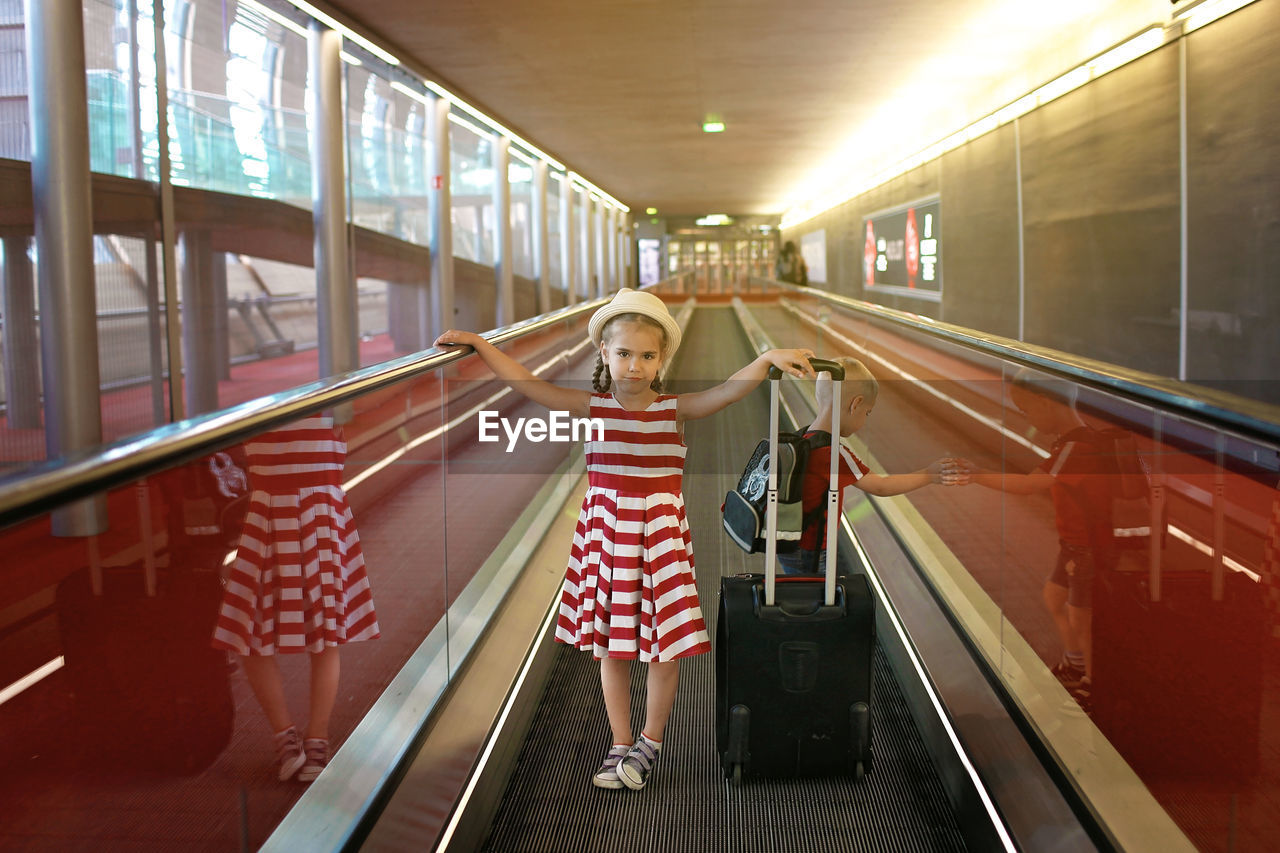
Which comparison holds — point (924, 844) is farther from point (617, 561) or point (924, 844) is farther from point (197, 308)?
point (197, 308)

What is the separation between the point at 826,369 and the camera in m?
3.04

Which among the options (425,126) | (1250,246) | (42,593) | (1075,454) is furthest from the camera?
(425,126)

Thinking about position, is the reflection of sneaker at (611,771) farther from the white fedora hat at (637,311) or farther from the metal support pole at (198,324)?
the metal support pole at (198,324)

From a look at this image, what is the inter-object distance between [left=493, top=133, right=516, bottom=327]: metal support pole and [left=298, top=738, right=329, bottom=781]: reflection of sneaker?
16572 mm

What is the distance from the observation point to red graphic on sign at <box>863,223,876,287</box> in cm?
2294

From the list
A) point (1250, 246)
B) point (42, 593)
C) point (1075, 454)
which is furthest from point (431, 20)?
point (42, 593)

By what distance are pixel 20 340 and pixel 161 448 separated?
18.9 ft

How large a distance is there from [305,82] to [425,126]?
3.64m

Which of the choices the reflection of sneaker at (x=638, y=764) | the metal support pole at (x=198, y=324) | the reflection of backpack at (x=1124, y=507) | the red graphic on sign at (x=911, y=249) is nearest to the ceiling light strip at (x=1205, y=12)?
the reflection of backpack at (x=1124, y=507)

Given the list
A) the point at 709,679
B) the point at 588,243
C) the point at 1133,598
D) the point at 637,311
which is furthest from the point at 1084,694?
the point at 588,243

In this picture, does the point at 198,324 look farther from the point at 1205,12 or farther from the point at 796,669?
the point at 1205,12

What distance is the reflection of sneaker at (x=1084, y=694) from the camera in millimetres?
2682

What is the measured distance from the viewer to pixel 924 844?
287cm

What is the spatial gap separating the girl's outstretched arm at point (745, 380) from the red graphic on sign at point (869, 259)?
2031 centimetres
